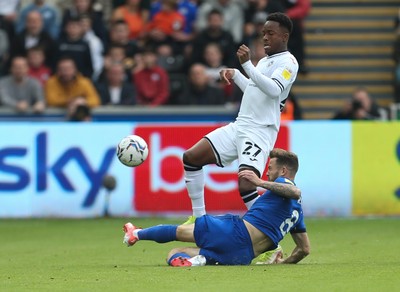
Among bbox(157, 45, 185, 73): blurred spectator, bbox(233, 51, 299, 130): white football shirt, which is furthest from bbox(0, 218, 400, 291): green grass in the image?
bbox(157, 45, 185, 73): blurred spectator

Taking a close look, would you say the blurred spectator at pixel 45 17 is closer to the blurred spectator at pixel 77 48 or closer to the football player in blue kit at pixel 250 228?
the blurred spectator at pixel 77 48

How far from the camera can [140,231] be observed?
10.4 metres

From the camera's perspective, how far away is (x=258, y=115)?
1162 centimetres

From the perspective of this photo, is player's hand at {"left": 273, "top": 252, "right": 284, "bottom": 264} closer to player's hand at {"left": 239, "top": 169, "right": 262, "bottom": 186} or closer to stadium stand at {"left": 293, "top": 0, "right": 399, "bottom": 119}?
player's hand at {"left": 239, "top": 169, "right": 262, "bottom": 186}

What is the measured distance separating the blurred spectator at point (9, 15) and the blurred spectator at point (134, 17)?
72.2 inches

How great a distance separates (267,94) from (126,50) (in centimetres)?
933

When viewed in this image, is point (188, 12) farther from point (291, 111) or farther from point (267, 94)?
point (267, 94)

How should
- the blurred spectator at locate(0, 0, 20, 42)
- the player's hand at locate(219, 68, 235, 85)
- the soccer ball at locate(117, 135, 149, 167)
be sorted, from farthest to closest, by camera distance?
the blurred spectator at locate(0, 0, 20, 42) < the soccer ball at locate(117, 135, 149, 167) < the player's hand at locate(219, 68, 235, 85)

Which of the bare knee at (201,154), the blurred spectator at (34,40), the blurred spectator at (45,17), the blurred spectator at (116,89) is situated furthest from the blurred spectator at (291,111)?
the bare knee at (201,154)

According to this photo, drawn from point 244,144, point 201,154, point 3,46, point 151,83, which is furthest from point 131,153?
point 3,46

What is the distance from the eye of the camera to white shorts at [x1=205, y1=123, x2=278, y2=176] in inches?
452

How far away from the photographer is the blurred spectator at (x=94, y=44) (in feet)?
66.2

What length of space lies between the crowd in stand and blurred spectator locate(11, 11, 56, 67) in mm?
17

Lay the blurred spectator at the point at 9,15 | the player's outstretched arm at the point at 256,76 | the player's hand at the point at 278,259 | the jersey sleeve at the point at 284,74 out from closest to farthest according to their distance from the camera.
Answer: the player's hand at the point at 278,259 < the player's outstretched arm at the point at 256,76 < the jersey sleeve at the point at 284,74 < the blurred spectator at the point at 9,15
